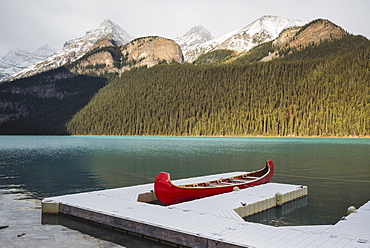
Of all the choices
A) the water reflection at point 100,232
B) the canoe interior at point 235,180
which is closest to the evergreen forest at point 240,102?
the canoe interior at point 235,180

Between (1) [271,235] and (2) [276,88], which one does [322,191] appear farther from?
(2) [276,88]

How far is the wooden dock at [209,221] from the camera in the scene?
926cm

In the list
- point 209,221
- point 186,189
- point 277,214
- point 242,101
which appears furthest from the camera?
point 242,101

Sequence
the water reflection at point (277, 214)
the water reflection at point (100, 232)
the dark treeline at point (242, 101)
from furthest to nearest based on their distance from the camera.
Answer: the dark treeline at point (242, 101) < the water reflection at point (277, 214) < the water reflection at point (100, 232)

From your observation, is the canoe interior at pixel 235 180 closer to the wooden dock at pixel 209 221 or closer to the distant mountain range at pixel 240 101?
the wooden dock at pixel 209 221

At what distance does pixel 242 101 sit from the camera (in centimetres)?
14912

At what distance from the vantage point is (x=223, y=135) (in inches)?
5433

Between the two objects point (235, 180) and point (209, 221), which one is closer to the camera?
point (209, 221)

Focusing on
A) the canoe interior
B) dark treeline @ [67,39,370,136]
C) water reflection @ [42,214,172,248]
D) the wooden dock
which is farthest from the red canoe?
dark treeline @ [67,39,370,136]

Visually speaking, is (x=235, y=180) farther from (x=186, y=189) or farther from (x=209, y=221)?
(x=209, y=221)

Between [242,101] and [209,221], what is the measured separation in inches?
5534

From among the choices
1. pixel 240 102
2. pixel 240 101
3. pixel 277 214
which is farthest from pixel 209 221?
pixel 240 101

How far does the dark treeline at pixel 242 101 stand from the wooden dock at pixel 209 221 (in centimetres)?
10916

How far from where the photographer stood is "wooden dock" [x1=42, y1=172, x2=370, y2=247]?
9.26 m
